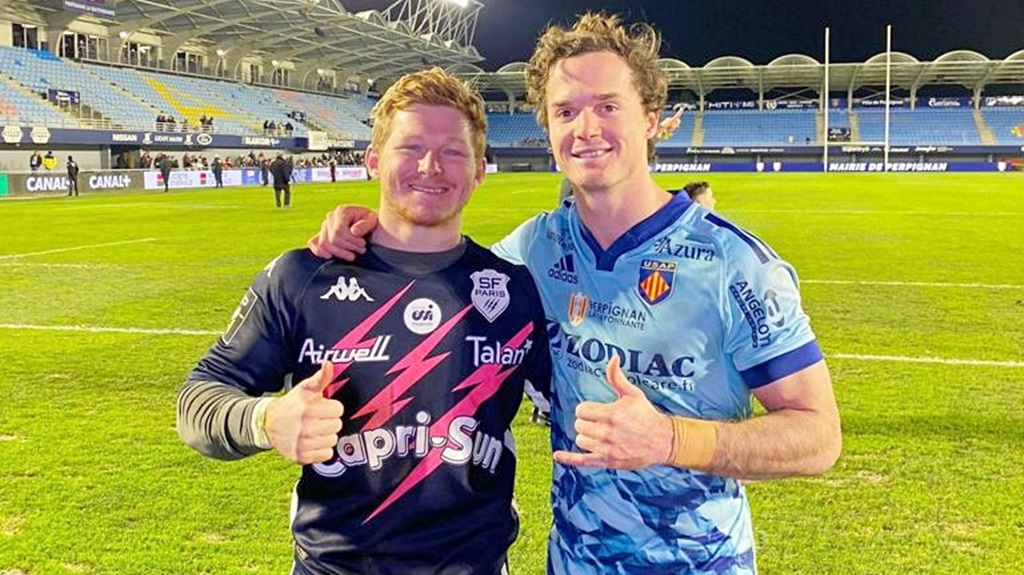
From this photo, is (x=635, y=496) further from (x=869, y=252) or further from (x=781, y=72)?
(x=781, y=72)

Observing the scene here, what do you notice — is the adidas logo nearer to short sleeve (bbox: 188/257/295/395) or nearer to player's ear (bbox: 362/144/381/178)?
player's ear (bbox: 362/144/381/178)

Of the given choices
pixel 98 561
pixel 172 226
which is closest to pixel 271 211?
pixel 172 226

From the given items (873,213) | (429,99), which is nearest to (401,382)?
(429,99)

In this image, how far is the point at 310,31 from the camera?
56.5 meters

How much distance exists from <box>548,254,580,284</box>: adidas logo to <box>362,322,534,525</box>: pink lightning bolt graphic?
5.9 inches

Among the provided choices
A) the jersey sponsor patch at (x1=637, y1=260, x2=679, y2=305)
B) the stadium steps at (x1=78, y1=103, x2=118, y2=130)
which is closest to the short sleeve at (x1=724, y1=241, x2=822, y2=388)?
the jersey sponsor patch at (x1=637, y1=260, x2=679, y2=305)

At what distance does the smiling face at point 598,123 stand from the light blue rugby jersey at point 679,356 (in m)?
0.16

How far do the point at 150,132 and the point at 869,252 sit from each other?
36.6 m

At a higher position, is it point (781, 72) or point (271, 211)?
point (781, 72)

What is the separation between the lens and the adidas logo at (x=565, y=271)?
230 cm

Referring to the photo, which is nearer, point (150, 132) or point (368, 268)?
point (368, 268)

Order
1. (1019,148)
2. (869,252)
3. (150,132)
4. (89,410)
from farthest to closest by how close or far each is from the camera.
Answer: (1019,148) < (150,132) < (869,252) < (89,410)

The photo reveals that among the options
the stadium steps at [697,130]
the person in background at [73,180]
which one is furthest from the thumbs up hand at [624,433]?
the stadium steps at [697,130]

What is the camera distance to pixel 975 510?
14.3ft
